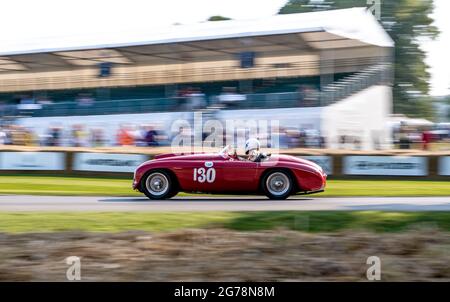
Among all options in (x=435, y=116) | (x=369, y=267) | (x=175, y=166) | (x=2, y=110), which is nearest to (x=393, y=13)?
(x=435, y=116)

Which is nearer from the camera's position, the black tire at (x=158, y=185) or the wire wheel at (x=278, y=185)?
the wire wheel at (x=278, y=185)

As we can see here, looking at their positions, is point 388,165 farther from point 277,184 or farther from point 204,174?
point 204,174

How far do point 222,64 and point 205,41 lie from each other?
1.75 metres

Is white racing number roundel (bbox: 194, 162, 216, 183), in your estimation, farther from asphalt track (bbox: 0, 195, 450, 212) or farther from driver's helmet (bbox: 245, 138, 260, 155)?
driver's helmet (bbox: 245, 138, 260, 155)

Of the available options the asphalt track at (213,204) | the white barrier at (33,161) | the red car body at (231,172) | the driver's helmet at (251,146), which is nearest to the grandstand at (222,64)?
the white barrier at (33,161)

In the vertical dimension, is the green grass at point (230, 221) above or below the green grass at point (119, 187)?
above

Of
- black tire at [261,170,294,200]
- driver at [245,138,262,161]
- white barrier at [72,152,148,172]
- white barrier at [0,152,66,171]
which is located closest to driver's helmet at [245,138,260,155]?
driver at [245,138,262,161]

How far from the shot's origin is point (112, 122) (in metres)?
30.3

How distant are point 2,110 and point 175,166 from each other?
2107 cm

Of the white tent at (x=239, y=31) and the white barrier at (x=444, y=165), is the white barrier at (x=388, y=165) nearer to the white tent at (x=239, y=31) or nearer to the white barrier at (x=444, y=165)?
the white barrier at (x=444, y=165)

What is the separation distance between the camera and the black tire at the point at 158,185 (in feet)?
47.6

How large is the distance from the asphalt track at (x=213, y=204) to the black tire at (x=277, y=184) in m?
0.21
